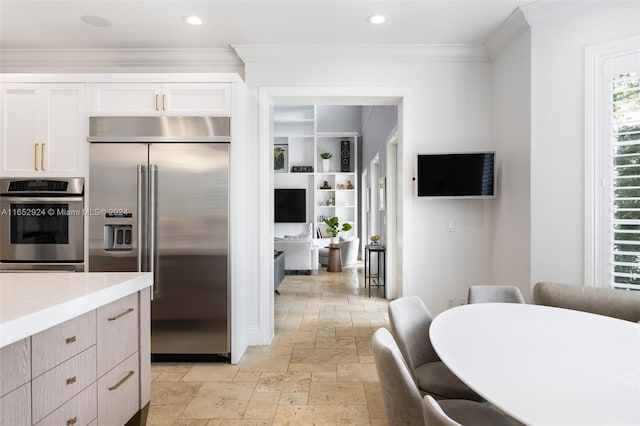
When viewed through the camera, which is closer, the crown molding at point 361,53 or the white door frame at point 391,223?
the crown molding at point 361,53

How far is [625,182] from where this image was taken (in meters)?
2.59

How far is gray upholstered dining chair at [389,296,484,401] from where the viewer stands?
1835mm

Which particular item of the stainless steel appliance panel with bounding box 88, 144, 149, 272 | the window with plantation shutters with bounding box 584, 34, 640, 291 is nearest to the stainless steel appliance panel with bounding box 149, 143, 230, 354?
the stainless steel appliance panel with bounding box 88, 144, 149, 272

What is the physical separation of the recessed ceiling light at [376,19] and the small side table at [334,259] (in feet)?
17.9

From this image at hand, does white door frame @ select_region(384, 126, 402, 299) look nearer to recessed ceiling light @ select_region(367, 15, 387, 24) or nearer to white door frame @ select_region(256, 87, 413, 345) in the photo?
white door frame @ select_region(256, 87, 413, 345)

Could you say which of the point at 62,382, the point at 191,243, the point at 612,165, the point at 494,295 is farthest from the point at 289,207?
the point at 62,382

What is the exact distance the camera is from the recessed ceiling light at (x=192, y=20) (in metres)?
3.07

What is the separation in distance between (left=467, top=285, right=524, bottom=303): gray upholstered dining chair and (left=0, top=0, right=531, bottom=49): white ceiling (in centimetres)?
208

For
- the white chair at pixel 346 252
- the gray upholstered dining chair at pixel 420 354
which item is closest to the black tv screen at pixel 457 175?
the gray upholstered dining chair at pixel 420 354

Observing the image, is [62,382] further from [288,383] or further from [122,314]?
[288,383]

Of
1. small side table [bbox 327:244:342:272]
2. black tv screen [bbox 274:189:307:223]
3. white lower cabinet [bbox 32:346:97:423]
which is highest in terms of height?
black tv screen [bbox 274:189:307:223]

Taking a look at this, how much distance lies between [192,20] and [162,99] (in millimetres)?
678

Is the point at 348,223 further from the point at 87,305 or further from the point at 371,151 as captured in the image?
the point at 87,305

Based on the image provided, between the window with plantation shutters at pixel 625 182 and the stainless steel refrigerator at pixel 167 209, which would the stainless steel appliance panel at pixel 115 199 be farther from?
the window with plantation shutters at pixel 625 182
